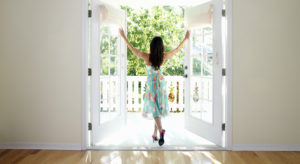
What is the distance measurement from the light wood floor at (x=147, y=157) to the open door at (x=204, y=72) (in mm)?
386

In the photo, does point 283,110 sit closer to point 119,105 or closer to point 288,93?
point 288,93

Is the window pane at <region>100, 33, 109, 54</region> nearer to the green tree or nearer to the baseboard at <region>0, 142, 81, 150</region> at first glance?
the baseboard at <region>0, 142, 81, 150</region>

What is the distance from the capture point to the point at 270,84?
2955mm

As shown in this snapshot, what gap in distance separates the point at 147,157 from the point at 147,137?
0.90 meters

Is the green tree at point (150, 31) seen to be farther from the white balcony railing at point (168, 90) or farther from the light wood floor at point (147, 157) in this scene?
the light wood floor at point (147, 157)

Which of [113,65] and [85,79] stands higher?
[113,65]

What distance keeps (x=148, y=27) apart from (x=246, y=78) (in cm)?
548

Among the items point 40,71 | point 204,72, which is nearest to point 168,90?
point 204,72

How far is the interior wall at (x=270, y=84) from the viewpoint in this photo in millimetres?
2943

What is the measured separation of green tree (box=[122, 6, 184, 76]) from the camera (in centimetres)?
789

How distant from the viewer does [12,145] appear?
3004 mm

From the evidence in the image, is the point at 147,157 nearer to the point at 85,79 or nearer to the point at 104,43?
the point at 85,79

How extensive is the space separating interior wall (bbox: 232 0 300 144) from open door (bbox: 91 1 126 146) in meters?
1.71

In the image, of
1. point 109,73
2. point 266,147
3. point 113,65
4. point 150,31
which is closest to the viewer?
point 266,147
